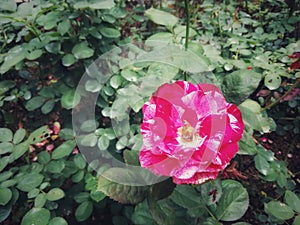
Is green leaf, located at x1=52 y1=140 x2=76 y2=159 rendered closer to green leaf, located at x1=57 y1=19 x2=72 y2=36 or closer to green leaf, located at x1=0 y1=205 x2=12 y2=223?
green leaf, located at x1=0 y1=205 x2=12 y2=223

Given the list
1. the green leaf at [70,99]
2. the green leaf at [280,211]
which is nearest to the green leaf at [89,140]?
the green leaf at [70,99]

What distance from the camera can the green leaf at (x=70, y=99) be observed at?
0.86 m

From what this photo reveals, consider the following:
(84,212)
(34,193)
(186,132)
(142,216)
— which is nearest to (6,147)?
(34,193)

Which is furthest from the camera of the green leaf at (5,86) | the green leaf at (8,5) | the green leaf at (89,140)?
the green leaf at (5,86)

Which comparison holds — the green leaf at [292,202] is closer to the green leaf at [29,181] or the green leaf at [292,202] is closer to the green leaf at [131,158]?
the green leaf at [131,158]

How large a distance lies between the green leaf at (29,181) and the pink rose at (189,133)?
37 cm

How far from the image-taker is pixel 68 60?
2.81ft

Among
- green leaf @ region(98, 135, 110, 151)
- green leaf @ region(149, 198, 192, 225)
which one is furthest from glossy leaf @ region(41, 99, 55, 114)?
green leaf @ region(149, 198, 192, 225)

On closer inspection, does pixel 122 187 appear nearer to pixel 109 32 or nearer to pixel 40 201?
pixel 40 201

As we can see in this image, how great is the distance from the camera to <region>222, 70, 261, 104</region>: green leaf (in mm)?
600

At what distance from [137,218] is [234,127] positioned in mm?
401

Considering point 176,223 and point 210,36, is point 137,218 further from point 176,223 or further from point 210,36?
point 210,36

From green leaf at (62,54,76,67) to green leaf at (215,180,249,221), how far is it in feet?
1.77

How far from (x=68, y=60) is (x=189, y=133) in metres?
0.49
